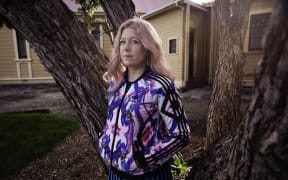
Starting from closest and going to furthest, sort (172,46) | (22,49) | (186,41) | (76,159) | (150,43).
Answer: (150,43) < (76,159) < (186,41) < (172,46) < (22,49)

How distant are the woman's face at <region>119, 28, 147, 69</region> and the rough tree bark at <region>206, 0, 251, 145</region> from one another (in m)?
2.36

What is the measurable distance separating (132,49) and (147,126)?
559 mm

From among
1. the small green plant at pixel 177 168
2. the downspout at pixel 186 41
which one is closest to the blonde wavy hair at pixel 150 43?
the small green plant at pixel 177 168

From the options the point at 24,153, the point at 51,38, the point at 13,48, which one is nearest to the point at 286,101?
the point at 51,38

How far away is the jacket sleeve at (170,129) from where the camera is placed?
1.35 meters

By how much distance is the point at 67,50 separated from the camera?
70.7 inches

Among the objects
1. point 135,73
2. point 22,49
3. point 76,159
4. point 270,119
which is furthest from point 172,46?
point 270,119

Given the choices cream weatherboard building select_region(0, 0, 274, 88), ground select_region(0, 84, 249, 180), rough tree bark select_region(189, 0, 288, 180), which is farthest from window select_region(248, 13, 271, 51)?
Result: rough tree bark select_region(189, 0, 288, 180)

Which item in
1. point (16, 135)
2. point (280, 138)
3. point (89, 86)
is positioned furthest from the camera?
point (16, 135)

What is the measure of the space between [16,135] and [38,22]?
13.8ft

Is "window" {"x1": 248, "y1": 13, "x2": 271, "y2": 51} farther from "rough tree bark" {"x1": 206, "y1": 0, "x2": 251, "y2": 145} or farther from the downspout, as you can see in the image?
"rough tree bark" {"x1": 206, "y1": 0, "x2": 251, "y2": 145}

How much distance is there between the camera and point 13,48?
47.3 feet

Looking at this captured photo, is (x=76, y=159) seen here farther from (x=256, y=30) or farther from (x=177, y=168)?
(x=256, y=30)

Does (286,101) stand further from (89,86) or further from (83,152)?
(83,152)
